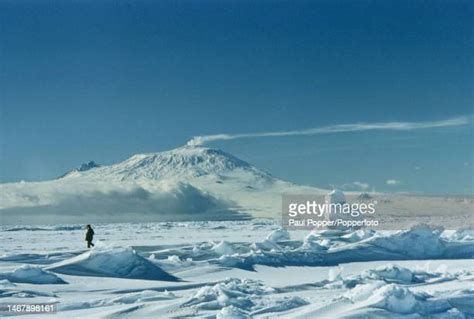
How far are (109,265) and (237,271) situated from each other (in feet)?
8.25

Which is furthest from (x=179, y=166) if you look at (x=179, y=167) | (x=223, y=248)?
(x=223, y=248)

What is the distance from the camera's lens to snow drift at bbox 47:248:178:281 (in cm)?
1072

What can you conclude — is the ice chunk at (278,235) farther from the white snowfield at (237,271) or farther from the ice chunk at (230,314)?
the ice chunk at (230,314)

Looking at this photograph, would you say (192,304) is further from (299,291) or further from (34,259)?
(34,259)

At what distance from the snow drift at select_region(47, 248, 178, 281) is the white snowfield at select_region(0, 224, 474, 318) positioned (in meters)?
0.02

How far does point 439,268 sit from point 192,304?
18.0 ft

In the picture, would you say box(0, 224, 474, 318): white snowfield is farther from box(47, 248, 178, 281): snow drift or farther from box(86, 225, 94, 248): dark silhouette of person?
box(86, 225, 94, 248): dark silhouette of person

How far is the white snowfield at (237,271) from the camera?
9.62 m

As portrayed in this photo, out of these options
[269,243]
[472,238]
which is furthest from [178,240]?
[472,238]

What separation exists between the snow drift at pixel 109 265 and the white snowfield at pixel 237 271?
0.06ft

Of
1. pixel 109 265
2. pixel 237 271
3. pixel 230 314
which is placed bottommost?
pixel 230 314

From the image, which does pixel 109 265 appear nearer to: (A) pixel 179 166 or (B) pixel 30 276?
(B) pixel 30 276

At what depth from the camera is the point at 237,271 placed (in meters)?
11.5

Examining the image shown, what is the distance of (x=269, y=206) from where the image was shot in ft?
36.6
